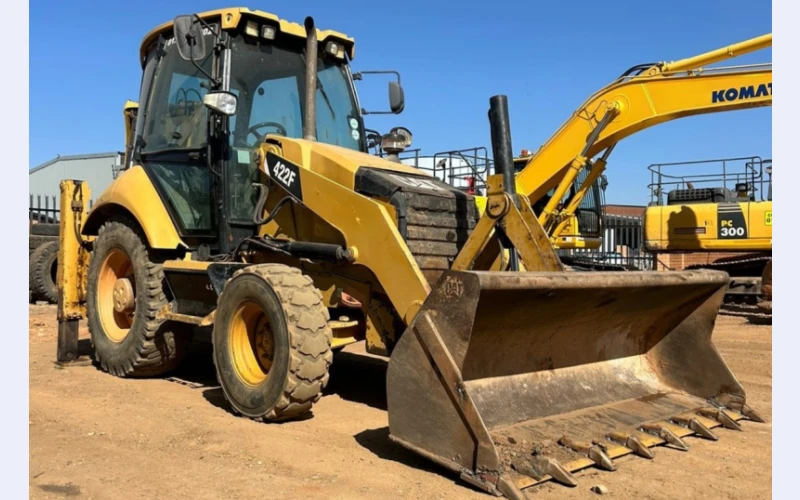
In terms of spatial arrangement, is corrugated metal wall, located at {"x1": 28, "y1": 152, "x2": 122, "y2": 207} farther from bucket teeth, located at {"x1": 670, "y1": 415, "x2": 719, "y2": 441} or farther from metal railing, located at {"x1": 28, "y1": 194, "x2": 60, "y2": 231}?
bucket teeth, located at {"x1": 670, "y1": 415, "x2": 719, "y2": 441}

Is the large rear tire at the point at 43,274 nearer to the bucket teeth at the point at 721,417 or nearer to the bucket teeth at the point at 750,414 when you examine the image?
the bucket teeth at the point at 721,417

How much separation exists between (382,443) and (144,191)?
336 centimetres

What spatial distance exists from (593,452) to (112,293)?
16.0ft

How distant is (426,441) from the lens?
4012 millimetres

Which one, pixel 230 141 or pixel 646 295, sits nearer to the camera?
pixel 646 295

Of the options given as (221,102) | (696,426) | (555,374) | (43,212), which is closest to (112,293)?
(221,102)

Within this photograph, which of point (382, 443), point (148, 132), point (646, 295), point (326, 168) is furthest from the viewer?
point (148, 132)

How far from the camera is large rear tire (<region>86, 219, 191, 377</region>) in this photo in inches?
255

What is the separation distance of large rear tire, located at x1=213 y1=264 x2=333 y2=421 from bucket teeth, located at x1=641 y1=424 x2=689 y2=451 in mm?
2044

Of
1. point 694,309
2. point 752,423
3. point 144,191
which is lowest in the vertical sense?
point 752,423

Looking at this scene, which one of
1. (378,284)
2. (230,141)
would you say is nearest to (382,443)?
(378,284)

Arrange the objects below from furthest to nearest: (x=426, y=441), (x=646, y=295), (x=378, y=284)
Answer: (x=378, y=284)
(x=646, y=295)
(x=426, y=441)

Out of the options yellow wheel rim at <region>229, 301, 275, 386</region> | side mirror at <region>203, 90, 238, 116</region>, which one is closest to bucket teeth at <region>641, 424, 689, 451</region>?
yellow wheel rim at <region>229, 301, 275, 386</region>

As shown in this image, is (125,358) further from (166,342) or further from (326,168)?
(326,168)
